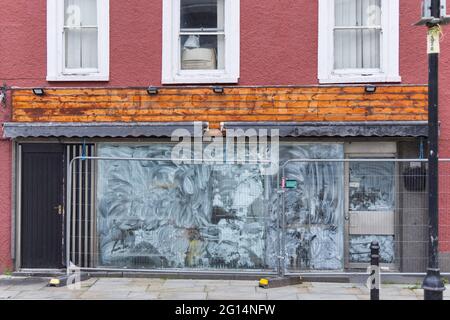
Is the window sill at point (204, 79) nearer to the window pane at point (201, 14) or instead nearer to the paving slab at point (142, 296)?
the window pane at point (201, 14)

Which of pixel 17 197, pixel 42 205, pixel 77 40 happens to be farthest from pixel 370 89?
pixel 17 197

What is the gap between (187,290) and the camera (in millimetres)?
10094

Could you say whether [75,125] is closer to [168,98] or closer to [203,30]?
[168,98]

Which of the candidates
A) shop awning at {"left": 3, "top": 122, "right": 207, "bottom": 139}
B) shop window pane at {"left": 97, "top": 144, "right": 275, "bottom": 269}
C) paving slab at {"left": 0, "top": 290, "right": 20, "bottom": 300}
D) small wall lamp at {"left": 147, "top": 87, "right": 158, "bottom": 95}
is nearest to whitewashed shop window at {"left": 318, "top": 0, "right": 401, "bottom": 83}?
shop window pane at {"left": 97, "top": 144, "right": 275, "bottom": 269}

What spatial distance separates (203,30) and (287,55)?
1.70 meters

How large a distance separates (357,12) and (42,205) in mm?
7001

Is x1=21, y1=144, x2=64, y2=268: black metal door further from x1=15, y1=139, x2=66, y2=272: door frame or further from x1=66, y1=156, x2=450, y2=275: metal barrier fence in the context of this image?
x1=66, y1=156, x2=450, y2=275: metal barrier fence

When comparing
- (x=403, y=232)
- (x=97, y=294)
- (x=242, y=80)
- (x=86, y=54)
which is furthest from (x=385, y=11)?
(x=97, y=294)

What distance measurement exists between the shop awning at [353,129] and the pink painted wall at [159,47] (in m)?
0.66

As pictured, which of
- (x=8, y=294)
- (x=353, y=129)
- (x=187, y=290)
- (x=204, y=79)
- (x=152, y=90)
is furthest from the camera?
(x=204, y=79)

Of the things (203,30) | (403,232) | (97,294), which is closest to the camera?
(97,294)

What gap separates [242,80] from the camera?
37.2ft

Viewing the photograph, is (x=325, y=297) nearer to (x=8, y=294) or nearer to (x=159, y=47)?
(x=8, y=294)

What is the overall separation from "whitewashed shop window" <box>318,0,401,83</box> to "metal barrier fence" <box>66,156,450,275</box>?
5.43 ft
